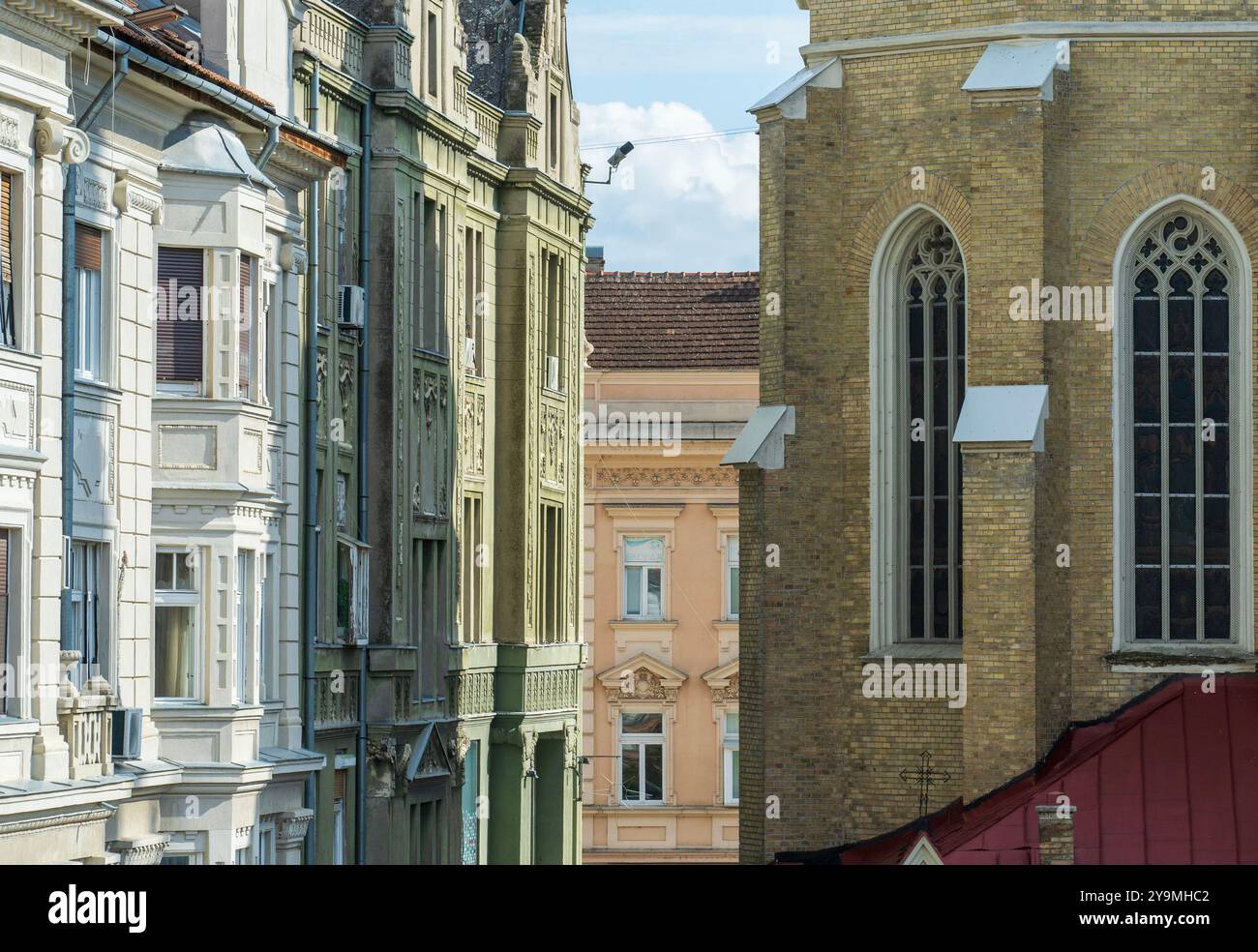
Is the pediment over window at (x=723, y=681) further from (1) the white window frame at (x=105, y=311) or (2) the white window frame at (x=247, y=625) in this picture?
(1) the white window frame at (x=105, y=311)

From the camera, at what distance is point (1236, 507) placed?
31781 millimetres

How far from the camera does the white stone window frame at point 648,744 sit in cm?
5441

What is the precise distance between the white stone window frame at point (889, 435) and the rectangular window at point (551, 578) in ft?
41.8

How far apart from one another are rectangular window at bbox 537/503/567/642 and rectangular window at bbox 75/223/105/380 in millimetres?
20340

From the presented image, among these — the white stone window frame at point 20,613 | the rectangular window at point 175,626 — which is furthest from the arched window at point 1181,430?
the white stone window frame at point 20,613

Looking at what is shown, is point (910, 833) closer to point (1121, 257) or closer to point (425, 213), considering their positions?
point (1121, 257)

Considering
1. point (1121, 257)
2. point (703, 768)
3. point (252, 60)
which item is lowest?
point (703, 768)

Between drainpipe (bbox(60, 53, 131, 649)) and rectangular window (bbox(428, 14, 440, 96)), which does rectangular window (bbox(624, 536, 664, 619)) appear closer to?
rectangular window (bbox(428, 14, 440, 96))

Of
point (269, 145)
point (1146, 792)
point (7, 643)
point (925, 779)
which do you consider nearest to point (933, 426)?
point (925, 779)

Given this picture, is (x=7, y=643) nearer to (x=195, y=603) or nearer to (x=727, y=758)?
(x=195, y=603)

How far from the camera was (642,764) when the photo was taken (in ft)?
178
